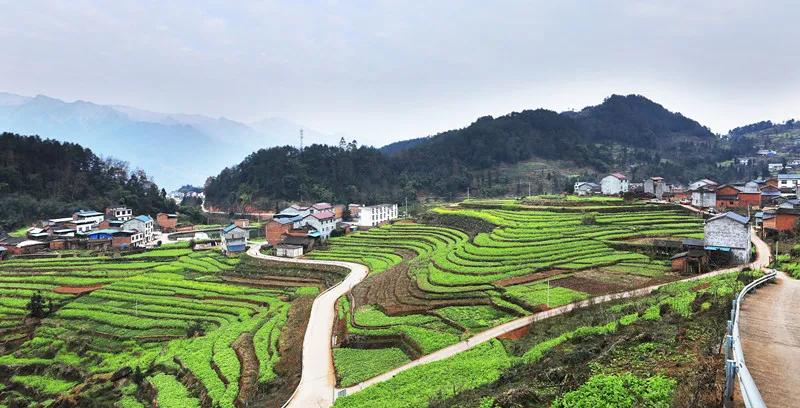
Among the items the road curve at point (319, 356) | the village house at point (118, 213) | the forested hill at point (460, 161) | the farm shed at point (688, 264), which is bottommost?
the road curve at point (319, 356)

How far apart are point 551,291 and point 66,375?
95.8 ft

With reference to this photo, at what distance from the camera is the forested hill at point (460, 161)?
3940 inches

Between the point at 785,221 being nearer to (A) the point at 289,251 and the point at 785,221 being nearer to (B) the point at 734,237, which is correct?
(B) the point at 734,237

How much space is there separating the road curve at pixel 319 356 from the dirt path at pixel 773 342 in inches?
483

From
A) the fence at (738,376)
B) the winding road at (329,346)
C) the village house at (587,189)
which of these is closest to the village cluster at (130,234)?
the winding road at (329,346)

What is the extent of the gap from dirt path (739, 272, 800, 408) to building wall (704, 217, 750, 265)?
12.3 meters

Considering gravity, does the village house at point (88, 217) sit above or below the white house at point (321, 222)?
above

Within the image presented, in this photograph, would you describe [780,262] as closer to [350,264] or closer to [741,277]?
[741,277]

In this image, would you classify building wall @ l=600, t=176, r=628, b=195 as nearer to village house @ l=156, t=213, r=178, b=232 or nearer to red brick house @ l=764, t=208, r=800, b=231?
red brick house @ l=764, t=208, r=800, b=231

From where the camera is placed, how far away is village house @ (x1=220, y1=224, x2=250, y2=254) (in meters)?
51.7

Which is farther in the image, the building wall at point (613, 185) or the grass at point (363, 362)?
the building wall at point (613, 185)

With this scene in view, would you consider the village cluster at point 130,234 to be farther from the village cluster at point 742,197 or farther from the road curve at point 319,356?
the village cluster at point 742,197

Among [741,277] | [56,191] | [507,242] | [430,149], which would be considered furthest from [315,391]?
[430,149]

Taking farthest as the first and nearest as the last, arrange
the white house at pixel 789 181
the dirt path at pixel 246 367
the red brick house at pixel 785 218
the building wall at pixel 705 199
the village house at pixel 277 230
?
A: the white house at pixel 789 181
the village house at pixel 277 230
the building wall at pixel 705 199
the red brick house at pixel 785 218
the dirt path at pixel 246 367
